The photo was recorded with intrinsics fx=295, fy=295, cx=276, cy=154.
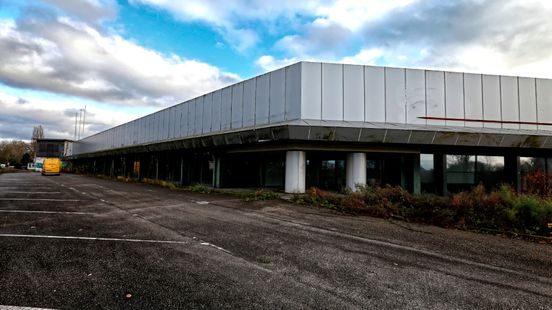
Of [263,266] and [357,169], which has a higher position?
[357,169]

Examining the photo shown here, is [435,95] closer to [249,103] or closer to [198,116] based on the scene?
[249,103]

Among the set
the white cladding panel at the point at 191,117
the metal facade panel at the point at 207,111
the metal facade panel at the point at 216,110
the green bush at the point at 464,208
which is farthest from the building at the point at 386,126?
the green bush at the point at 464,208

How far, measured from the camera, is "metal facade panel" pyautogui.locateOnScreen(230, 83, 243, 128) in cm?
2125

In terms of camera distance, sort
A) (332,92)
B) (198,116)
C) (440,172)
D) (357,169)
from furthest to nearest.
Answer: (198,116), (440,172), (332,92), (357,169)

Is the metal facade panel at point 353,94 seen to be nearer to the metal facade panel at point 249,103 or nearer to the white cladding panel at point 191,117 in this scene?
the metal facade panel at point 249,103

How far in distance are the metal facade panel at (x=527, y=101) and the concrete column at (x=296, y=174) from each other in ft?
47.2

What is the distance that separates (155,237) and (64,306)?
3.69m

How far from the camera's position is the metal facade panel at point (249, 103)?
66.4 feet

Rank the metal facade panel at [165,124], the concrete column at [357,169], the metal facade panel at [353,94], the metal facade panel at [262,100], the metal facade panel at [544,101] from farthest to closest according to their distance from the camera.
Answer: the metal facade panel at [165,124]
the metal facade panel at [262,100]
the metal facade panel at [544,101]
the metal facade panel at [353,94]
the concrete column at [357,169]

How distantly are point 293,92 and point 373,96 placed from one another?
4713mm

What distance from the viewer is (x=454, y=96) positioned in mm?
17984

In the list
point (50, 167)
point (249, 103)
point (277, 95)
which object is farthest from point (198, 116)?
point (50, 167)

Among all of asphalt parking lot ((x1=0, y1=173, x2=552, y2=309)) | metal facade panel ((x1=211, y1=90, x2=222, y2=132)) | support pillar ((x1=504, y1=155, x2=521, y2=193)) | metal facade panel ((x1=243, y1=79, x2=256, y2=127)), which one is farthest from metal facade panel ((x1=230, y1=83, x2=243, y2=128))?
support pillar ((x1=504, y1=155, x2=521, y2=193))

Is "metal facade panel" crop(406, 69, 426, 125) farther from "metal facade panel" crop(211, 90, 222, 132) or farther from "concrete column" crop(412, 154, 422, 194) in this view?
"metal facade panel" crop(211, 90, 222, 132)
